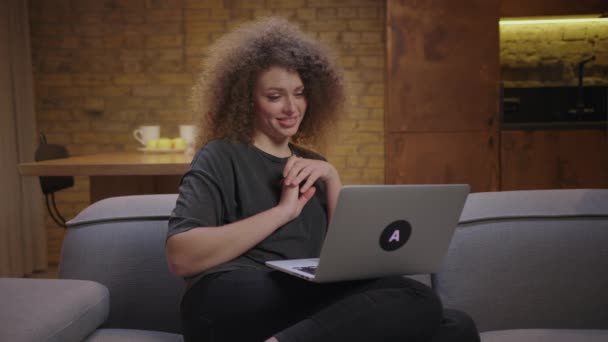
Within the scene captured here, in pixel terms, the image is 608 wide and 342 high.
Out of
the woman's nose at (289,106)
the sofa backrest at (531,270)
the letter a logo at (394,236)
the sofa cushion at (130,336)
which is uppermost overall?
the woman's nose at (289,106)

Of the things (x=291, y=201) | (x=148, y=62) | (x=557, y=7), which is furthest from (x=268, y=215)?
(x=148, y=62)

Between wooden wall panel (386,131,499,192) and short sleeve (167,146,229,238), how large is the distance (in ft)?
9.35

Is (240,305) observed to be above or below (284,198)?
below

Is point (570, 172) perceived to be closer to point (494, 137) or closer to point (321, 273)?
point (494, 137)

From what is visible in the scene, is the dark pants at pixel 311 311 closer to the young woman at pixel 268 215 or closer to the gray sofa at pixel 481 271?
the young woman at pixel 268 215

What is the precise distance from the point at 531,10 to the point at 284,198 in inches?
134

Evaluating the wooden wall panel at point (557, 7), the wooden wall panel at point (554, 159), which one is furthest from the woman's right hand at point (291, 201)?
the wooden wall panel at point (557, 7)

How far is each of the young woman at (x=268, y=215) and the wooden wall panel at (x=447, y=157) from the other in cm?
242

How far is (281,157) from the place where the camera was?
174 cm

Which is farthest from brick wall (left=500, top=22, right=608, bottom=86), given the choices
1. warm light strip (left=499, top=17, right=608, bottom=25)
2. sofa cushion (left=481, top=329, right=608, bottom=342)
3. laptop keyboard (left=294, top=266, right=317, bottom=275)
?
laptop keyboard (left=294, top=266, right=317, bottom=275)

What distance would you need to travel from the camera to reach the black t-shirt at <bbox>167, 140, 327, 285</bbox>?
1493 millimetres

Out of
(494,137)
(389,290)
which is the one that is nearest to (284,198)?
(389,290)

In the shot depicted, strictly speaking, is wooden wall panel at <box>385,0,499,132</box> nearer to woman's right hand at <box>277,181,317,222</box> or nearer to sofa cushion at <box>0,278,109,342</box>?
woman's right hand at <box>277,181,317,222</box>

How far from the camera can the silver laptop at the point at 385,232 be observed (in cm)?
131
